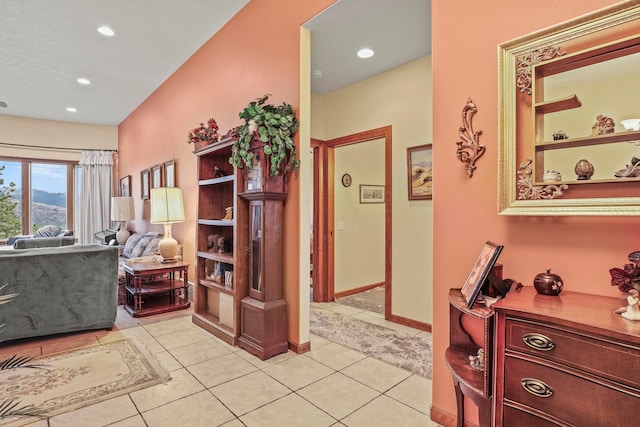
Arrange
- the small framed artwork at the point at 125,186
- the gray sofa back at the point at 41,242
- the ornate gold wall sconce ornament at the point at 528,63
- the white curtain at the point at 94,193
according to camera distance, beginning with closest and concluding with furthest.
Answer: the ornate gold wall sconce ornament at the point at 528,63
the gray sofa back at the point at 41,242
the small framed artwork at the point at 125,186
the white curtain at the point at 94,193

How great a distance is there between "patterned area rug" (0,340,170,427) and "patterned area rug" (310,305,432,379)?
1584mm

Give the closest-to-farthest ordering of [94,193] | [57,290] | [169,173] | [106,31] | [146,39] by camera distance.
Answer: [57,290], [106,31], [146,39], [169,173], [94,193]

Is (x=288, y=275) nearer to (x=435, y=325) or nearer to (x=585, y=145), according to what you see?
(x=435, y=325)

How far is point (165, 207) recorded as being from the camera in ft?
14.2

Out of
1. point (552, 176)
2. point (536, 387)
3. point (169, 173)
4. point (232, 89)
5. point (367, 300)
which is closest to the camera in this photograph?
point (536, 387)

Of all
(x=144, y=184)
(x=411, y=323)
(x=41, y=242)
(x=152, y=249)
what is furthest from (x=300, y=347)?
(x=144, y=184)

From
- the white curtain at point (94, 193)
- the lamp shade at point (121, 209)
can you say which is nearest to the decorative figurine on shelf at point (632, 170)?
the lamp shade at point (121, 209)

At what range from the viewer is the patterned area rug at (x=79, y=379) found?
214 centimetres

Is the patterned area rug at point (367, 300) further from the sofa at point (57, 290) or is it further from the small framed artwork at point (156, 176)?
the small framed artwork at point (156, 176)

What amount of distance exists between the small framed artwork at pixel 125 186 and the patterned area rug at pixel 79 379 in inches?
202

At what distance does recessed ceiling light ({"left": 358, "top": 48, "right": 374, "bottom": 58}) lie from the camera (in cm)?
351

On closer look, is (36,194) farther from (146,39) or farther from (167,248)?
(146,39)

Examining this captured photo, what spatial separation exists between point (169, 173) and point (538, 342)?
205 inches

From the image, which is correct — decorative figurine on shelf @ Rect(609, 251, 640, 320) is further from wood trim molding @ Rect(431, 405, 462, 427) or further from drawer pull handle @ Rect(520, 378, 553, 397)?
wood trim molding @ Rect(431, 405, 462, 427)
